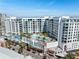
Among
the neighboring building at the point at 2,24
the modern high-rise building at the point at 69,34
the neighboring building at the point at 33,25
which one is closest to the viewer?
the modern high-rise building at the point at 69,34

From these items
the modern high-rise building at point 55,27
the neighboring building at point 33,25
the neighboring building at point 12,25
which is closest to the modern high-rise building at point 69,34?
the modern high-rise building at point 55,27

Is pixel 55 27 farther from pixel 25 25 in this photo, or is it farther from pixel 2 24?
pixel 2 24

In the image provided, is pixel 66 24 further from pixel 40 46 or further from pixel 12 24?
pixel 12 24

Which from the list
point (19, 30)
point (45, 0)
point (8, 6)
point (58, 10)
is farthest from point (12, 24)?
point (58, 10)

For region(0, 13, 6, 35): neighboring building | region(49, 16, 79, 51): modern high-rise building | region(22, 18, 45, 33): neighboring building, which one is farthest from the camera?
region(22, 18, 45, 33): neighboring building

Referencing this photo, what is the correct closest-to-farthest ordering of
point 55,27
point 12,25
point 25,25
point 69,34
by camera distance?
point 69,34 → point 55,27 → point 25,25 → point 12,25

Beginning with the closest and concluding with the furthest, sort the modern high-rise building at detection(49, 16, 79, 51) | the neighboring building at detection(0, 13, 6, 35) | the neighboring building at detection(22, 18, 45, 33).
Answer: the modern high-rise building at detection(49, 16, 79, 51) < the neighboring building at detection(0, 13, 6, 35) < the neighboring building at detection(22, 18, 45, 33)

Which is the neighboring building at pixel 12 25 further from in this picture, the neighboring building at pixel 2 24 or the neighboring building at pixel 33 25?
the neighboring building at pixel 33 25

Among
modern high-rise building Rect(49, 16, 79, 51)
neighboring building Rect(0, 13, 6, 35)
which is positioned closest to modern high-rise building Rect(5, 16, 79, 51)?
modern high-rise building Rect(49, 16, 79, 51)

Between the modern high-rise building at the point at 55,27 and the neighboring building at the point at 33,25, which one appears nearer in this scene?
the modern high-rise building at the point at 55,27

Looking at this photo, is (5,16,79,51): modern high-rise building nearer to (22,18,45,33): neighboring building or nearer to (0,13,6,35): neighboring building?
(22,18,45,33): neighboring building

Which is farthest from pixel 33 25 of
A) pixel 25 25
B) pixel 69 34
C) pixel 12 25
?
pixel 69 34
